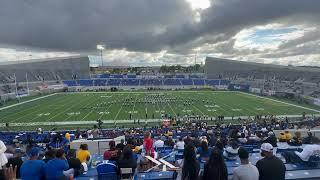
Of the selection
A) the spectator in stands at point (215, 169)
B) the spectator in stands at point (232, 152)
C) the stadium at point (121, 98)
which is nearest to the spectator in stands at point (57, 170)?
the spectator in stands at point (215, 169)

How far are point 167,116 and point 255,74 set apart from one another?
207ft

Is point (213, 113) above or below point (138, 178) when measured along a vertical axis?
below

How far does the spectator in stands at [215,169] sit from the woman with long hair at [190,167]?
32 centimetres

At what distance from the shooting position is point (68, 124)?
105 feet

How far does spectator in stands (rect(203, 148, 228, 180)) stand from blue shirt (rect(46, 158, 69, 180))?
2472mm

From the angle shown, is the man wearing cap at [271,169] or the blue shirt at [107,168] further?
the blue shirt at [107,168]

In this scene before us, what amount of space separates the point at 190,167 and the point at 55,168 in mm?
2286

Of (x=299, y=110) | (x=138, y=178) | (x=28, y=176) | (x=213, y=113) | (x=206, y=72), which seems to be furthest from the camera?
(x=206, y=72)

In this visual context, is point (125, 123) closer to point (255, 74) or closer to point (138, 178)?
point (138, 178)

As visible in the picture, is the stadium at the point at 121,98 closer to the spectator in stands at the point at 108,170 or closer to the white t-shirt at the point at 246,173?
the spectator in stands at the point at 108,170

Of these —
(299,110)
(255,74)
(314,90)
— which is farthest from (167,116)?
(255,74)

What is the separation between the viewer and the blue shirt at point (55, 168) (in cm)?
563

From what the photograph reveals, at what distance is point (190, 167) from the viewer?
16.8 feet

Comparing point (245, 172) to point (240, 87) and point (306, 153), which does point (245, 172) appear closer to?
point (306, 153)
